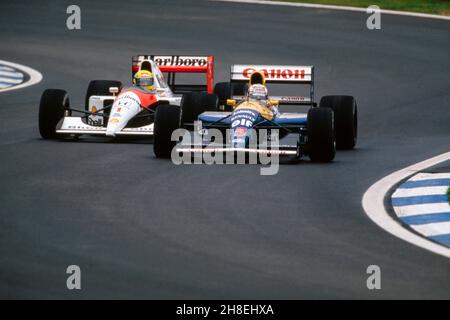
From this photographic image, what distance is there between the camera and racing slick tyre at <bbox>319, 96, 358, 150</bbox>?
18.4 meters

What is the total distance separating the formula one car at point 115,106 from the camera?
61.6 ft

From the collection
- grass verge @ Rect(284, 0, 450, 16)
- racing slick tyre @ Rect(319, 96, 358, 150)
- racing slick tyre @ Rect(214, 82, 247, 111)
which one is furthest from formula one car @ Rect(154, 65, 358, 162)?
grass verge @ Rect(284, 0, 450, 16)

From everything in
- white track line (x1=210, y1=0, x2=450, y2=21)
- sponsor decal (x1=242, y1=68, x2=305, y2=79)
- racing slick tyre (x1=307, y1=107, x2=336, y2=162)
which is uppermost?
white track line (x1=210, y1=0, x2=450, y2=21)

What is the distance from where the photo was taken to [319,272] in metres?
10.7

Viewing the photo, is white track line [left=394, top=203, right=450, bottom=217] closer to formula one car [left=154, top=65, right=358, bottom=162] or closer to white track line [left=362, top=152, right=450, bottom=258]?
white track line [left=362, top=152, right=450, bottom=258]

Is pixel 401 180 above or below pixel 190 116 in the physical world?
below

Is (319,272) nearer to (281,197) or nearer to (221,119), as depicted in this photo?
(281,197)

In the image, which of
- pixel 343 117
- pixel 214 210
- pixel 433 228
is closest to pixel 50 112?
pixel 343 117

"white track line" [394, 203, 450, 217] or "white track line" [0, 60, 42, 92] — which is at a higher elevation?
"white track line" [0, 60, 42, 92]

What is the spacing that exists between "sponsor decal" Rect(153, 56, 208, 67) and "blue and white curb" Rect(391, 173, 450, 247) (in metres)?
6.40

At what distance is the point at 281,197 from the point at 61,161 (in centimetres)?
365

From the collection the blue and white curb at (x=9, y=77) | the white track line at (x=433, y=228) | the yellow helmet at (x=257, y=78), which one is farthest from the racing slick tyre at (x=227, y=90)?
the white track line at (x=433, y=228)

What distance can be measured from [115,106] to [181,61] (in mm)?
2606
